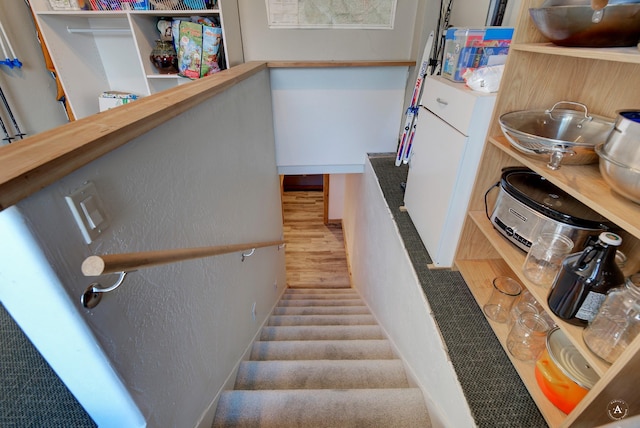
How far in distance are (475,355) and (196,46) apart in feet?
8.38

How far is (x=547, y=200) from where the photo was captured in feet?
3.79

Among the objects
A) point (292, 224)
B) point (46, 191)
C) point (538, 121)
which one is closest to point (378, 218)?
point (538, 121)

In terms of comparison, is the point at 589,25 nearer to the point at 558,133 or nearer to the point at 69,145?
the point at 558,133

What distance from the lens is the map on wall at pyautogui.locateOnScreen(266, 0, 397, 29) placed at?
2436mm

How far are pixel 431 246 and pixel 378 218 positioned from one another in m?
0.93

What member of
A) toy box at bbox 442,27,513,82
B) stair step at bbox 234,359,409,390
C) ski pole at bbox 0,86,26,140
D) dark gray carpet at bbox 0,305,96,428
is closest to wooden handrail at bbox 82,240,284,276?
dark gray carpet at bbox 0,305,96,428

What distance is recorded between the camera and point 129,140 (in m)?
0.69

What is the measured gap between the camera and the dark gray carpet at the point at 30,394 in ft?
2.63

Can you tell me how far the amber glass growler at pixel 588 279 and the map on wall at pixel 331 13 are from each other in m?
2.40

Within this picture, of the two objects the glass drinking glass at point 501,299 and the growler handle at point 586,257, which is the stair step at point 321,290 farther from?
the growler handle at point 586,257

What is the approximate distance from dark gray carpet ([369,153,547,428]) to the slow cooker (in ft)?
1.18

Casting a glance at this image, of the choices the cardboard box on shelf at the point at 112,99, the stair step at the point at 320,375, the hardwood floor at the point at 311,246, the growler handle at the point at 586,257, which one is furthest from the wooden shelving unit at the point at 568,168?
the hardwood floor at the point at 311,246

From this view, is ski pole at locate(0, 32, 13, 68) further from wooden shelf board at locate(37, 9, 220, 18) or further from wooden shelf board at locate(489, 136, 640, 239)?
wooden shelf board at locate(489, 136, 640, 239)

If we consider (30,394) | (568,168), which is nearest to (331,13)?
(568,168)
